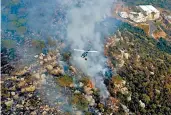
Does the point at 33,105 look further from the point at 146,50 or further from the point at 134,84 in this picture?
the point at 146,50

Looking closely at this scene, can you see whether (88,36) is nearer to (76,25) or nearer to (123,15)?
(76,25)

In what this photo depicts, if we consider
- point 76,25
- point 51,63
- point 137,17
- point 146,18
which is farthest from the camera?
point 146,18

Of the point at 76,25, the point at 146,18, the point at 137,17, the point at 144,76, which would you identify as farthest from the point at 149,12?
the point at 144,76

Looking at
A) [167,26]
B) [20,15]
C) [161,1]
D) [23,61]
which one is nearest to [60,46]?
[23,61]

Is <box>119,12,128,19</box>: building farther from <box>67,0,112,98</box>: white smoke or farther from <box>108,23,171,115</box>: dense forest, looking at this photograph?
<box>108,23,171,115</box>: dense forest

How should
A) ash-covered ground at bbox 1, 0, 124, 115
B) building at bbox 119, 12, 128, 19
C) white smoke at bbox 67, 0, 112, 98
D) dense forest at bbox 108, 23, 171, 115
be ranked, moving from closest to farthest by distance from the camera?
1. ash-covered ground at bbox 1, 0, 124, 115
2. dense forest at bbox 108, 23, 171, 115
3. white smoke at bbox 67, 0, 112, 98
4. building at bbox 119, 12, 128, 19

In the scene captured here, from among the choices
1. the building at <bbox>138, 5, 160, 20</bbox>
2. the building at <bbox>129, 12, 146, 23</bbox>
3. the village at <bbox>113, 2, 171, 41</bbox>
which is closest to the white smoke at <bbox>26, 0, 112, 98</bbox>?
the village at <bbox>113, 2, 171, 41</bbox>

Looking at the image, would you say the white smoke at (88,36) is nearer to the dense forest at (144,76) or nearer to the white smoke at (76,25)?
the white smoke at (76,25)

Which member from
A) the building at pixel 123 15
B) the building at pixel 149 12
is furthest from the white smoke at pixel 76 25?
the building at pixel 149 12
